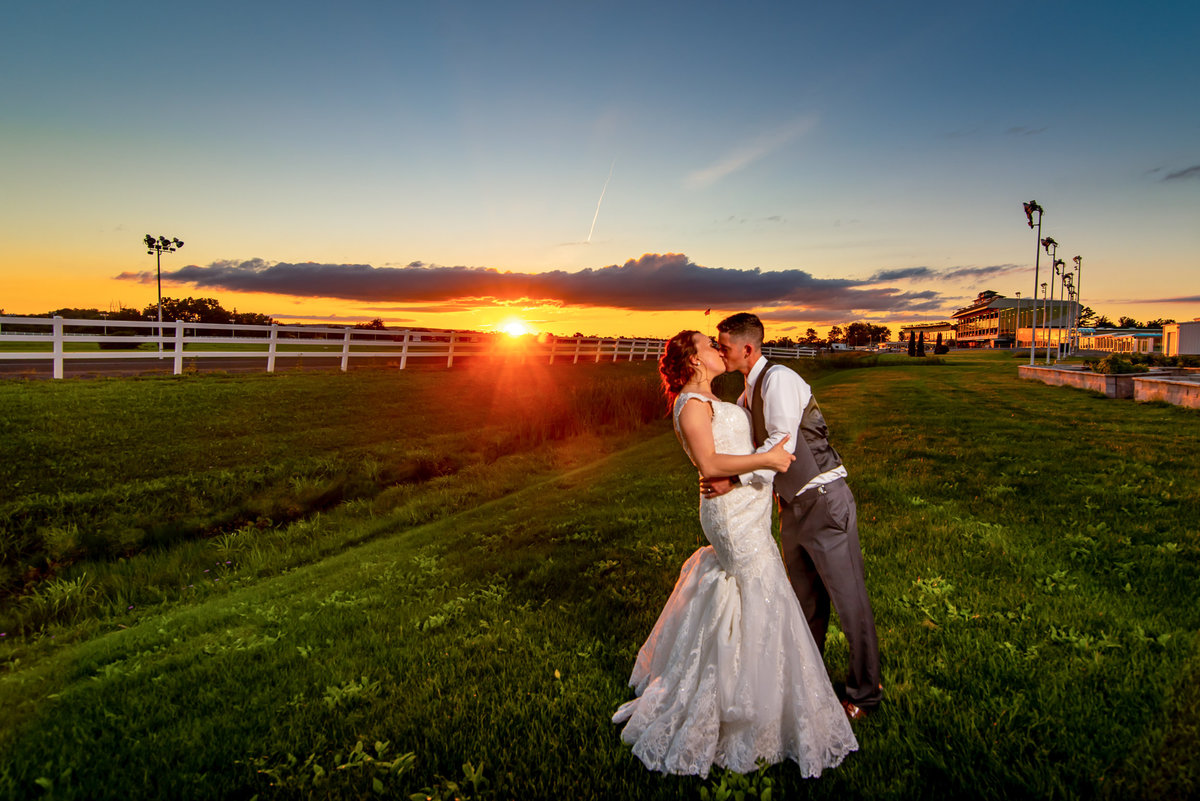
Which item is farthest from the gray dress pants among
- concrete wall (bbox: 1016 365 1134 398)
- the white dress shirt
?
concrete wall (bbox: 1016 365 1134 398)

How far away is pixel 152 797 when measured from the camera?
3.79 metres

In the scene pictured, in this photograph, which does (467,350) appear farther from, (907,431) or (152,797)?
(152,797)

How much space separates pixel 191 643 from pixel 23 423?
36.2 feet

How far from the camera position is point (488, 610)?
639 centimetres

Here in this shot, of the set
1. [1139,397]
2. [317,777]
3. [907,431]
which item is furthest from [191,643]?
[1139,397]

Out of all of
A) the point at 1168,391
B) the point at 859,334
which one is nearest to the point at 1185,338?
the point at 1168,391

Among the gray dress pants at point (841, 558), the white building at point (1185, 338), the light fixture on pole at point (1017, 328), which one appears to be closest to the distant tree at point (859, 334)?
the light fixture on pole at point (1017, 328)

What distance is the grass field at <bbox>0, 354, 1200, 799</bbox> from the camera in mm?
3832

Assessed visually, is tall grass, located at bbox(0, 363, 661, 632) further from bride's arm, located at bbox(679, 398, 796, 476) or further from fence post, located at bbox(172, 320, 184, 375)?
bride's arm, located at bbox(679, 398, 796, 476)

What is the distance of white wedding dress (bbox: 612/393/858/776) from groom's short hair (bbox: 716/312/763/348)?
0.47m

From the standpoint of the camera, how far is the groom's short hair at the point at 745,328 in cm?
389

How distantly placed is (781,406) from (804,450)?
48 centimetres

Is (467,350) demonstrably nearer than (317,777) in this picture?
No

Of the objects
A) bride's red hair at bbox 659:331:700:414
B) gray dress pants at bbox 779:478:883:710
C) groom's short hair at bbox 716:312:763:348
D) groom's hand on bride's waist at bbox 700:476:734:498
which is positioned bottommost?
gray dress pants at bbox 779:478:883:710
